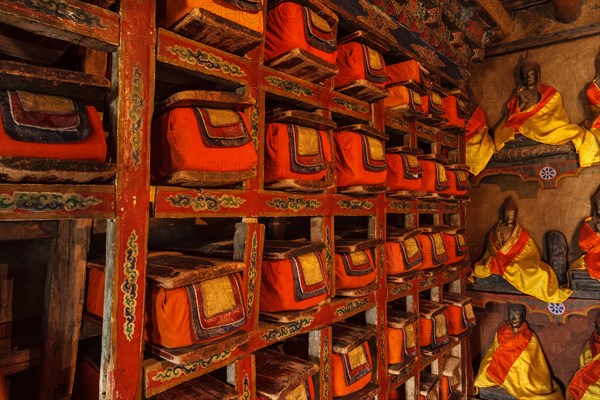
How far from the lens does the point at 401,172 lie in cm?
371

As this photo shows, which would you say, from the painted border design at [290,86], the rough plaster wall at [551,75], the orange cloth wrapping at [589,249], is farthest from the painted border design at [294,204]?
the rough plaster wall at [551,75]

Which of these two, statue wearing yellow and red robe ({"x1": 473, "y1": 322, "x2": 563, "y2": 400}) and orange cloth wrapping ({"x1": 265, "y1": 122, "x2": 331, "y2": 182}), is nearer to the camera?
orange cloth wrapping ({"x1": 265, "y1": 122, "x2": 331, "y2": 182})

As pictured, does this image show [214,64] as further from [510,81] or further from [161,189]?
[510,81]

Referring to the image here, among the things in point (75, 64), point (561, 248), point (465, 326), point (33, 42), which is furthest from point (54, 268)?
point (561, 248)

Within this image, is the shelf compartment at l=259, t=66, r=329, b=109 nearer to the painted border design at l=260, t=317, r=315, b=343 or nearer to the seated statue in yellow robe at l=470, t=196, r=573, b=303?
the painted border design at l=260, t=317, r=315, b=343

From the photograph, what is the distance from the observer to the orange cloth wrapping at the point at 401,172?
3.70m

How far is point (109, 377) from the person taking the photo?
5.63 feet

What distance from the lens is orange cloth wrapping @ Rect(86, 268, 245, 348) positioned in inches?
71.8

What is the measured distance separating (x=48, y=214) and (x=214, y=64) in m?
1.13

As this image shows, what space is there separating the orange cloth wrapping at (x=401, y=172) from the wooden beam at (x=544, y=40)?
3.60m

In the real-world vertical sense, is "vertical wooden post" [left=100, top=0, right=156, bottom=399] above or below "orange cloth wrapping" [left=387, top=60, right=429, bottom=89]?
below

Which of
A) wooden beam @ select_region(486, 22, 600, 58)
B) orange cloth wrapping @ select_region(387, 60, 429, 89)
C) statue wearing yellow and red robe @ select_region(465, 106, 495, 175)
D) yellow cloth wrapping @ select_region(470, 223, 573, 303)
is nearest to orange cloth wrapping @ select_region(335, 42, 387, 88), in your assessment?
orange cloth wrapping @ select_region(387, 60, 429, 89)

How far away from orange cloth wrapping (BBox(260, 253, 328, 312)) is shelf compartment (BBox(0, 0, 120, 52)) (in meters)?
1.48

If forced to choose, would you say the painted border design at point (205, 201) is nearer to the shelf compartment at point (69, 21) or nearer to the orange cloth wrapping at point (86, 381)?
the shelf compartment at point (69, 21)
